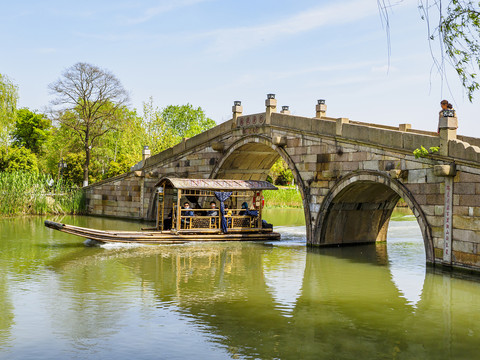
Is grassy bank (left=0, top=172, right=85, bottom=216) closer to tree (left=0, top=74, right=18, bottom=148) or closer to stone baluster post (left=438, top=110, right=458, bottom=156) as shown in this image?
tree (left=0, top=74, right=18, bottom=148)

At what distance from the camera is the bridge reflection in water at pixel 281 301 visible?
25.2 feet

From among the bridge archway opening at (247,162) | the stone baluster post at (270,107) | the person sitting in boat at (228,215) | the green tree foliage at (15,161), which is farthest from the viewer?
the green tree foliage at (15,161)

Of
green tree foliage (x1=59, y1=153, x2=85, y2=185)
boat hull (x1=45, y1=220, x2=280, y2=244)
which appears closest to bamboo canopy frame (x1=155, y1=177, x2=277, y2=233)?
boat hull (x1=45, y1=220, x2=280, y2=244)

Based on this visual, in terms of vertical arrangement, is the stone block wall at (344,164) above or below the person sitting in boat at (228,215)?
above

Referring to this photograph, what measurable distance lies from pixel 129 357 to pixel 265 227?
11848 millimetres

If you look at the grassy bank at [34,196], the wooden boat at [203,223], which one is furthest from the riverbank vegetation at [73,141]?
the wooden boat at [203,223]

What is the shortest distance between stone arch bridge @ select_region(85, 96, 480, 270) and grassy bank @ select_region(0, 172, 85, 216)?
3298mm

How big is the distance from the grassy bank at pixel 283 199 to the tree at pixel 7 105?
1677 centimetres

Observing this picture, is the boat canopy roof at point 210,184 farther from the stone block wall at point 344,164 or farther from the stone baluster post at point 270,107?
the stone baluster post at point 270,107

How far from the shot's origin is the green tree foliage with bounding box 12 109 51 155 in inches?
1858

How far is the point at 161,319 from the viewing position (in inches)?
340

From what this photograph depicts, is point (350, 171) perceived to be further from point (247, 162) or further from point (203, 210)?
point (247, 162)

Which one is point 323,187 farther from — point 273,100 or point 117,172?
point 117,172

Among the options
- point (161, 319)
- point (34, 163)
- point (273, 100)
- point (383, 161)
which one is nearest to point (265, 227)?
point (273, 100)
